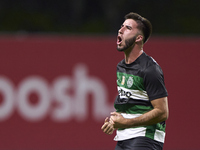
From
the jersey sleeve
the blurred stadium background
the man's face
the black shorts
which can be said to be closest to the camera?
the jersey sleeve

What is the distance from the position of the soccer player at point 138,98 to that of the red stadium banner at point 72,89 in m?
4.94

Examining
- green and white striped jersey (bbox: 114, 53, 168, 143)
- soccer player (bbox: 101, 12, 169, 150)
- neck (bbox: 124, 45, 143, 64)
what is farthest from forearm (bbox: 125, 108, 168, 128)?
neck (bbox: 124, 45, 143, 64)

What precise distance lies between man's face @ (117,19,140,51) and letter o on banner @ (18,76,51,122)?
5.08 meters

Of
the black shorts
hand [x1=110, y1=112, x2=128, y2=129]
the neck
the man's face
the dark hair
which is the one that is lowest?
the black shorts

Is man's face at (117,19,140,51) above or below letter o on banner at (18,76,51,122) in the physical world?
above

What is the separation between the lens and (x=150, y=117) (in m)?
4.66

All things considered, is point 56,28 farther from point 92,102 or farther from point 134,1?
point 92,102

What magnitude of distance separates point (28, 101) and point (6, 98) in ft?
1.39

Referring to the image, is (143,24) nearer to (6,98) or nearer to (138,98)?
(138,98)

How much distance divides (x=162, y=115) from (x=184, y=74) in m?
6.07

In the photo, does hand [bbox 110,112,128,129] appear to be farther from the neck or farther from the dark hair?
the dark hair

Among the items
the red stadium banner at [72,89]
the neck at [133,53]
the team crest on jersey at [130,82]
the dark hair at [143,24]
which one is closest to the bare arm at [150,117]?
the team crest on jersey at [130,82]

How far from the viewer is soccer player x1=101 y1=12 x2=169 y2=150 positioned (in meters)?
4.67

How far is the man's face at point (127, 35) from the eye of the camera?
5.03 metres
